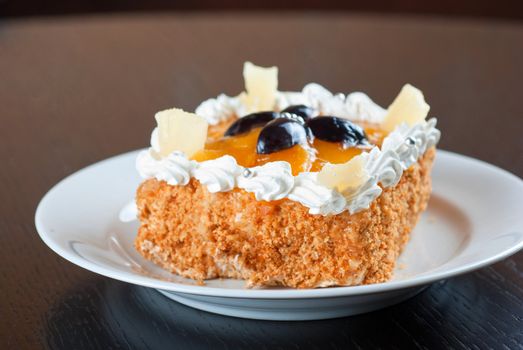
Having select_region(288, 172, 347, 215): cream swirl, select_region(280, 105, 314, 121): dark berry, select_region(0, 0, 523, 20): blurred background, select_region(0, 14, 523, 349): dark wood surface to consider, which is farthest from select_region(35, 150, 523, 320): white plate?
select_region(0, 0, 523, 20): blurred background

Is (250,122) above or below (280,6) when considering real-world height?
above

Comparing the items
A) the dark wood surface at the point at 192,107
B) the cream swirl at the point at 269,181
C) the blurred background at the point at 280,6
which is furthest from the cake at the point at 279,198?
the blurred background at the point at 280,6

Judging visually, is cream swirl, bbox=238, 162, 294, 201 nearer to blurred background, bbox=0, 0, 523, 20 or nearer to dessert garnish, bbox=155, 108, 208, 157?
dessert garnish, bbox=155, 108, 208, 157

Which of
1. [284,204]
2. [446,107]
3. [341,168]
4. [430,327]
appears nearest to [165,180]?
[284,204]

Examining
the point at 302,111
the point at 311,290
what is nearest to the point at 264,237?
the point at 311,290

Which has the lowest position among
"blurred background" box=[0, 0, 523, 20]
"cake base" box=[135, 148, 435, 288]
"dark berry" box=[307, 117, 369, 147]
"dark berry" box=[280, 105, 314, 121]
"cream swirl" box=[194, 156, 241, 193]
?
"blurred background" box=[0, 0, 523, 20]

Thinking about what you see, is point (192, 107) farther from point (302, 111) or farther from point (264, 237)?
point (264, 237)
